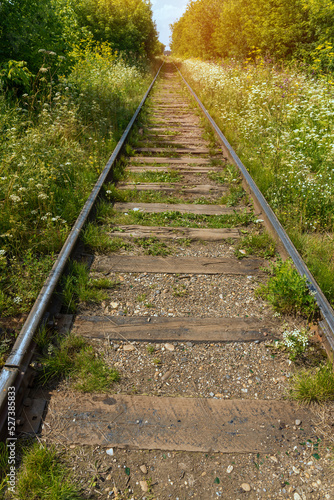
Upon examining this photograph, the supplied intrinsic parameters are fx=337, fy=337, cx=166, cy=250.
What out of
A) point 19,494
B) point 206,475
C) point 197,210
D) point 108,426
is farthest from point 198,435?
point 197,210

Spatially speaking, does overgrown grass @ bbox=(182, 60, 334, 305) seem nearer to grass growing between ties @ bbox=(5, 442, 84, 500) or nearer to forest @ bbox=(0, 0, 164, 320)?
grass growing between ties @ bbox=(5, 442, 84, 500)

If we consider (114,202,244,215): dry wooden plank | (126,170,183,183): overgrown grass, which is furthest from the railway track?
(126,170,183,183): overgrown grass

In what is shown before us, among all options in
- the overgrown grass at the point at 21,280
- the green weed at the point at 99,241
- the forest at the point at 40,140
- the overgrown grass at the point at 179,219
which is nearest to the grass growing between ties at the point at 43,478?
the forest at the point at 40,140

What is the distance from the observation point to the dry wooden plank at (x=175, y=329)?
7.88 ft

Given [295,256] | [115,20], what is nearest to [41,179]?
[295,256]

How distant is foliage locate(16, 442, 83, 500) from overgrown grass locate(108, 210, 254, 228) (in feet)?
8.39

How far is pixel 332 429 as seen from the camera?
5.93 ft

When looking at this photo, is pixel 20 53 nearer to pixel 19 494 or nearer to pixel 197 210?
pixel 197 210

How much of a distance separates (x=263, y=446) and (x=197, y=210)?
2.93 meters

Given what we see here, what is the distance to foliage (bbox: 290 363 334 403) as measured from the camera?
195 centimetres

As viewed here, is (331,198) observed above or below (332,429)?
above

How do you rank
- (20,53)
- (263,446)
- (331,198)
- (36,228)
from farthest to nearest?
(20,53), (331,198), (36,228), (263,446)

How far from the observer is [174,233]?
3.72m

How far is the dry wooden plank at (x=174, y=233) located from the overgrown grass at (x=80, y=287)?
2.69 feet
